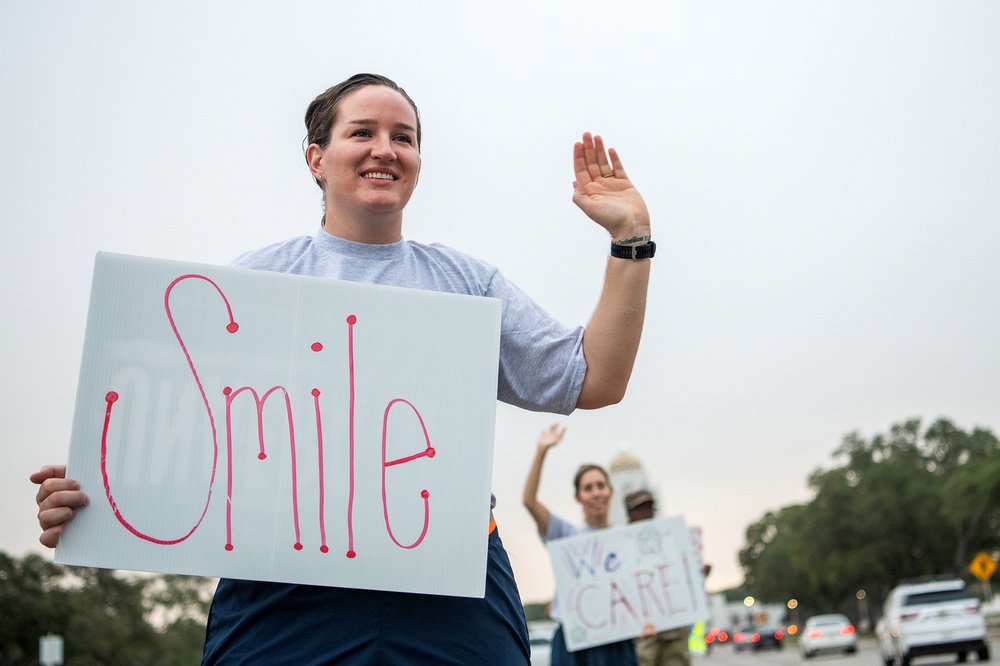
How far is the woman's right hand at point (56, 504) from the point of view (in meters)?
2.04

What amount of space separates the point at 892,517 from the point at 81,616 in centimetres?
4751

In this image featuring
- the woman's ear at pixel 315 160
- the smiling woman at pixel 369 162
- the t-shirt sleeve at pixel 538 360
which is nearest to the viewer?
the t-shirt sleeve at pixel 538 360

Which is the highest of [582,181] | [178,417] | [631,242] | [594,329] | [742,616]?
[582,181]

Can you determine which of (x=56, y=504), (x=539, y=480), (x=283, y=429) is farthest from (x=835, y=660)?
(x=56, y=504)

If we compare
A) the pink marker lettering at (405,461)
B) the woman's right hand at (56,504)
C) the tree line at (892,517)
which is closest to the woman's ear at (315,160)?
the pink marker lettering at (405,461)

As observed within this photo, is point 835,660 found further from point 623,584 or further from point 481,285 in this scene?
point 481,285

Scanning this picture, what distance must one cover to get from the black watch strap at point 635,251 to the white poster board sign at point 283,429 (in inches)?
12.4

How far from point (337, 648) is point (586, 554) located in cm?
502

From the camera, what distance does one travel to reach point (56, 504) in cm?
204

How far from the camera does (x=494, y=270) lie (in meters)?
2.57

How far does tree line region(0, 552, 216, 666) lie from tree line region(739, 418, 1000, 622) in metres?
43.1

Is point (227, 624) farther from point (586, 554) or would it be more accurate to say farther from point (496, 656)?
point (586, 554)

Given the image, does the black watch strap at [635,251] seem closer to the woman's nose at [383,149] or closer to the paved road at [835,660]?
the woman's nose at [383,149]

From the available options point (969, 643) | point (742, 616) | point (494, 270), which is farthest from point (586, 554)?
point (742, 616)
